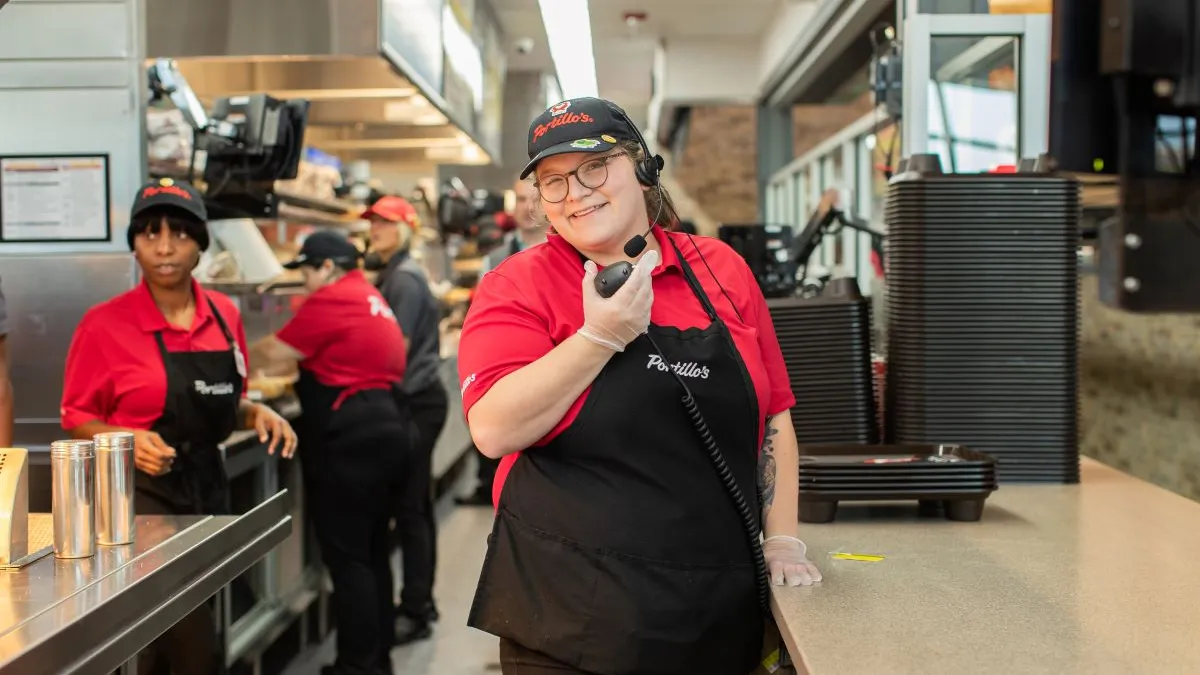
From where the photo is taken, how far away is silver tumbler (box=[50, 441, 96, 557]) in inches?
75.5

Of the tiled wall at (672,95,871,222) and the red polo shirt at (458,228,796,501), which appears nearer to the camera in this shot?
the red polo shirt at (458,228,796,501)

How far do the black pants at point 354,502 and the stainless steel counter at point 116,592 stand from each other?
6.12 feet

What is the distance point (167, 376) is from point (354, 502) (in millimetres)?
1301

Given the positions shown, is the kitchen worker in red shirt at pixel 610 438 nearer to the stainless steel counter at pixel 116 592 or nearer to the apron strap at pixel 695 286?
the apron strap at pixel 695 286

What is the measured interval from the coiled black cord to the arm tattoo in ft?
0.30

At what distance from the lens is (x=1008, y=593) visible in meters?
1.75

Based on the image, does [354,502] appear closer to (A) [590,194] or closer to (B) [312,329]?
(B) [312,329]

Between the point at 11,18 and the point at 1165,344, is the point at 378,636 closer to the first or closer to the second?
the point at 11,18

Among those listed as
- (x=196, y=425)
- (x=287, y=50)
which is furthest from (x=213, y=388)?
(x=287, y=50)

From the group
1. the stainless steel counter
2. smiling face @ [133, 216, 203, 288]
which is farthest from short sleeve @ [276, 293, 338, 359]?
the stainless steel counter

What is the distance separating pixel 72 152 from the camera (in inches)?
142

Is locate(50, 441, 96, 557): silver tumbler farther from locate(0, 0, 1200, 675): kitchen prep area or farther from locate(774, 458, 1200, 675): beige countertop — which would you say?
locate(774, 458, 1200, 675): beige countertop

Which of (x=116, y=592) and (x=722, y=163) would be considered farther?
(x=722, y=163)

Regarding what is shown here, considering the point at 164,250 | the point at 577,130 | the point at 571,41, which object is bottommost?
the point at 164,250
